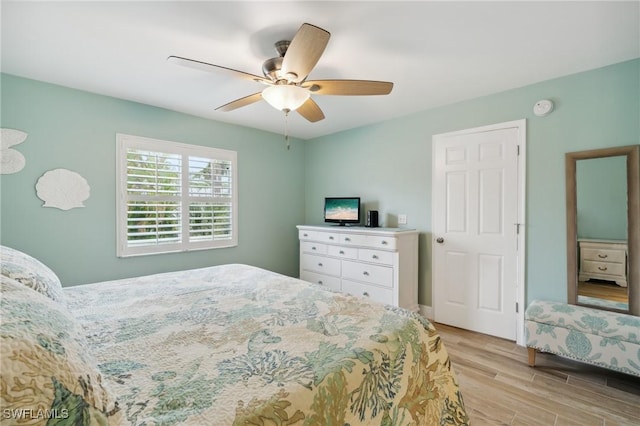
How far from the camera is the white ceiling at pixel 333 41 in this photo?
167 cm

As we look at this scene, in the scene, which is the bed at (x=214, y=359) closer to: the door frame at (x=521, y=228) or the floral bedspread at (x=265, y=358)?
the floral bedspread at (x=265, y=358)

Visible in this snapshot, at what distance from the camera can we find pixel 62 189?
2.68 metres

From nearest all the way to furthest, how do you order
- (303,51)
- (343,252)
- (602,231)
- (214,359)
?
(214,359), (303,51), (602,231), (343,252)

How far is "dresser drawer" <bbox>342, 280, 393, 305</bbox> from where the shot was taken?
312cm

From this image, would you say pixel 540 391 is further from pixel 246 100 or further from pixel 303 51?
pixel 246 100

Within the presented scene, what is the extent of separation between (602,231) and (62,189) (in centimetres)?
475

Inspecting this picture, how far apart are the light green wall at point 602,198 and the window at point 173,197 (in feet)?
12.0

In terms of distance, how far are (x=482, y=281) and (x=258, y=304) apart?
2.43 m

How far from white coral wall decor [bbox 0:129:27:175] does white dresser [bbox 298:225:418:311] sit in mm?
2963

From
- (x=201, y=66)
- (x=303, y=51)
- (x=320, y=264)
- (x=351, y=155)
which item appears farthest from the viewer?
(x=351, y=155)

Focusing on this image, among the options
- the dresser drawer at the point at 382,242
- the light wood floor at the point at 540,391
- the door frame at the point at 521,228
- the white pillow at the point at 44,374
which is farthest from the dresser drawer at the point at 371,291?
the white pillow at the point at 44,374

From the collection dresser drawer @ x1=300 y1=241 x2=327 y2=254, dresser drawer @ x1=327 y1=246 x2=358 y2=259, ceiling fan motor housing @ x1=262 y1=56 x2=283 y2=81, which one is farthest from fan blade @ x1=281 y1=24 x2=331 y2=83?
dresser drawer @ x1=300 y1=241 x2=327 y2=254

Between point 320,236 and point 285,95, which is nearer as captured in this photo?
point 285,95

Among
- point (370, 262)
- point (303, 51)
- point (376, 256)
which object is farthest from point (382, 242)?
point (303, 51)
